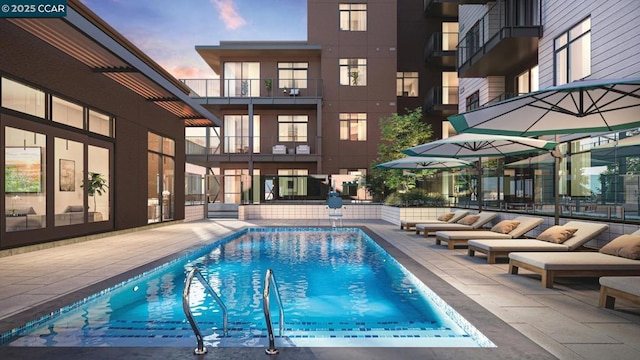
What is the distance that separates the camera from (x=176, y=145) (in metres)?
15.5

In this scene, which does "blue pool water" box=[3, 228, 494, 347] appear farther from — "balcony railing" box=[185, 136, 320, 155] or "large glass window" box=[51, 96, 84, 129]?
"balcony railing" box=[185, 136, 320, 155]

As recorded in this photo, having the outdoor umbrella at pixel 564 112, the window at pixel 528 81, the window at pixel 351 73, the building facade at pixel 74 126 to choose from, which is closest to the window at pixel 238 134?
the window at pixel 351 73

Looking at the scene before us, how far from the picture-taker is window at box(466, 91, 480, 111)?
54.8ft

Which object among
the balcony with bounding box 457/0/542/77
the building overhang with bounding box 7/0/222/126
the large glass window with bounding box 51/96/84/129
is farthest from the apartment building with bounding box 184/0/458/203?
the large glass window with bounding box 51/96/84/129

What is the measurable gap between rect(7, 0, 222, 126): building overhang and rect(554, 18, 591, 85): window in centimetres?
996

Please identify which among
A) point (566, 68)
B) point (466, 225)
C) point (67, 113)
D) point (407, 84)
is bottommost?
point (466, 225)

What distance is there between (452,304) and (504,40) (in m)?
10.3

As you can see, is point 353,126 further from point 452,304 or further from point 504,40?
point 452,304

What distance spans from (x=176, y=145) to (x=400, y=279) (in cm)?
1129

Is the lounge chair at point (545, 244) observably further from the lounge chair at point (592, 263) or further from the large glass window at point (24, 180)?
the large glass window at point (24, 180)

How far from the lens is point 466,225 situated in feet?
35.4

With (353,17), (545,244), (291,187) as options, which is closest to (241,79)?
(353,17)

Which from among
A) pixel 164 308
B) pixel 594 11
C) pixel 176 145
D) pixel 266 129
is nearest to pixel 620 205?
pixel 594 11

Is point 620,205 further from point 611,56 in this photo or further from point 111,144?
point 111,144
